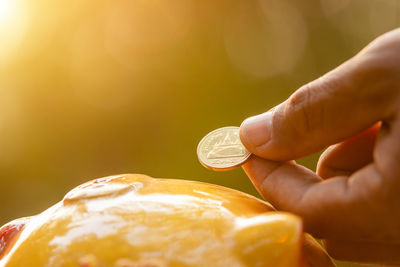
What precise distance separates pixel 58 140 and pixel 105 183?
2657mm

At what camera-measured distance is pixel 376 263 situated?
862mm

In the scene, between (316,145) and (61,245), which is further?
(316,145)

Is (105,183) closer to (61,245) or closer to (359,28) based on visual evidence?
(61,245)

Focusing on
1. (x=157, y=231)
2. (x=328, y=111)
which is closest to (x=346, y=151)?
(x=328, y=111)

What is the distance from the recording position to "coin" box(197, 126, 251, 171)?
35.8 inches

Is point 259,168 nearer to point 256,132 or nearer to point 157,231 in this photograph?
point 256,132

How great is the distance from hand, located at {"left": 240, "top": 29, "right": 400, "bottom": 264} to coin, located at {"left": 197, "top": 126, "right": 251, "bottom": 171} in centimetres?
3

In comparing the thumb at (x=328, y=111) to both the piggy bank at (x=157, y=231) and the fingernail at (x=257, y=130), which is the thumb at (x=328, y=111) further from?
the piggy bank at (x=157, y=231)

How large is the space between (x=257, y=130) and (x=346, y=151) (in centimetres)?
19

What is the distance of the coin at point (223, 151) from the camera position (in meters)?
0.91

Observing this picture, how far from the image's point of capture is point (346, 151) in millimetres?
895

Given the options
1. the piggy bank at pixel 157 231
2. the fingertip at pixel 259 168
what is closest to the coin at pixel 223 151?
the fingertip at pixel 259 168

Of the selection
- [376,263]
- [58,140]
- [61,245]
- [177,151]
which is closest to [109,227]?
[61,245]

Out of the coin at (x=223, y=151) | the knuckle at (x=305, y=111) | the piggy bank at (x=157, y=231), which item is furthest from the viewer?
the coin at (x=223, y=151)
